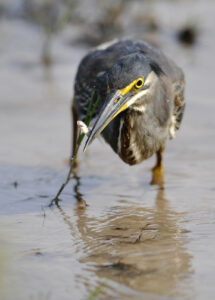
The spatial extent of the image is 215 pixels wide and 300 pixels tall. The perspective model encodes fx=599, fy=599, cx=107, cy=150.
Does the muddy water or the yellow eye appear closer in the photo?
the muddy water

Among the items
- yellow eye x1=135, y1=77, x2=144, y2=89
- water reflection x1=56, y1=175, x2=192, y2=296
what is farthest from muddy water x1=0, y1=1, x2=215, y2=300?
yellow eye x1=135, y1=77, x2=144, y2=89

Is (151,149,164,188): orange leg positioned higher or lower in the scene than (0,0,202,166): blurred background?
lower

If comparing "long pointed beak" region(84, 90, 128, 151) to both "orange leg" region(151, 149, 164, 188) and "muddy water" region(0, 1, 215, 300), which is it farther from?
"orange leg" region(151, 149, 164, 188)

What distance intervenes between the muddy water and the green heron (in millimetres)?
392

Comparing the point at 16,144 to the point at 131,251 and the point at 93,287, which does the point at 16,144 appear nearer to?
the point at 131,251

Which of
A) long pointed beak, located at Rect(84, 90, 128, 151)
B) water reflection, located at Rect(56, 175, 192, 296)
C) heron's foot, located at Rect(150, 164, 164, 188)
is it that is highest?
long pointed beak, located at Rect(84, 90, 128, 151)

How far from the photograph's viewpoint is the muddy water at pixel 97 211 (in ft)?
10.4

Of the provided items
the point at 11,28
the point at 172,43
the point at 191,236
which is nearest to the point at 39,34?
the point at 11,28

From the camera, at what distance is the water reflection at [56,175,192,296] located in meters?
3.18

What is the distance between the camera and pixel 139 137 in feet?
15.2

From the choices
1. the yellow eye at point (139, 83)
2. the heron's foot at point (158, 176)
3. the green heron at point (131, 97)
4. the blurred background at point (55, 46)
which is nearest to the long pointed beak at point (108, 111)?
the green heron at point (131, 97)

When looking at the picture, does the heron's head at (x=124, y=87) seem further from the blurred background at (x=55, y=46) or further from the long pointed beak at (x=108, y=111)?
the blurred background at (x=55, y=46)

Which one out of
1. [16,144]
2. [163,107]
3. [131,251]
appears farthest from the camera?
[16,144]

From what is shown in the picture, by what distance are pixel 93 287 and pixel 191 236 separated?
37.0 inches
